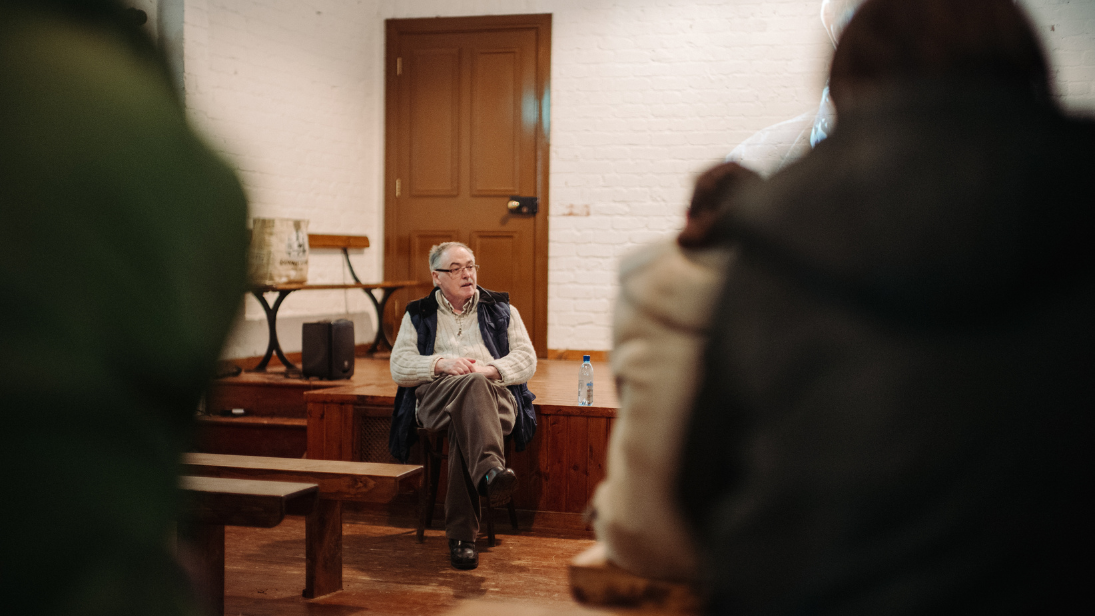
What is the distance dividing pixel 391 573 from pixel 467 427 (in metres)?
0.55

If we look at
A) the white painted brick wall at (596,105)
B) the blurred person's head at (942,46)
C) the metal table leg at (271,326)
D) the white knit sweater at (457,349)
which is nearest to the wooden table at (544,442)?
the white knit sweater at (457,349)

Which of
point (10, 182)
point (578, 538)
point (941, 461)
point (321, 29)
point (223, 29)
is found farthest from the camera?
point (321, 29)

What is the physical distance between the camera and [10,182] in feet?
1.42

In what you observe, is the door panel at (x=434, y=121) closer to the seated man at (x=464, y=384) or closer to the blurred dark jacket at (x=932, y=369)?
the seated man at (x=464, y=384)

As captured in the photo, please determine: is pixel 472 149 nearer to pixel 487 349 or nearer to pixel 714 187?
pixel 487 349

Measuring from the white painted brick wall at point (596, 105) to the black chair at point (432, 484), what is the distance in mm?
2116

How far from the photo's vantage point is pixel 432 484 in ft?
11.0

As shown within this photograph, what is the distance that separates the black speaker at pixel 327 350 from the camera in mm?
4312

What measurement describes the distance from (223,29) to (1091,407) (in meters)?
4.75

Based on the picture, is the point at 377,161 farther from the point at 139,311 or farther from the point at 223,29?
the point at 139,311

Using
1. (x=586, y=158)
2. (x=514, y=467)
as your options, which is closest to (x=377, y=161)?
(x=586, y=158)

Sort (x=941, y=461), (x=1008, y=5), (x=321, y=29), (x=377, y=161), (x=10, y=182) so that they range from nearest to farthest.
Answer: (x=10, y=182)
(x=941, y=461)
(x=1008, y=5)
(x=321, y=29)
(x=377, y=161)

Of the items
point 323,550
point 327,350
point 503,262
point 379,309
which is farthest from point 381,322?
point 323,550

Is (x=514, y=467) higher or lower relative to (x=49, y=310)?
lower
